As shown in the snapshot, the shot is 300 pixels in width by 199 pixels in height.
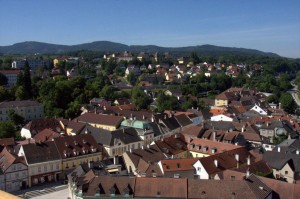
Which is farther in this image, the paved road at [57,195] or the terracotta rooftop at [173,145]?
the terracotta rooftop at [173,145]

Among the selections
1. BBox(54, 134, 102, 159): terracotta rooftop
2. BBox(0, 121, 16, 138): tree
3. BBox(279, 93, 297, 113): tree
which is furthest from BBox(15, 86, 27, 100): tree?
BBox(279, 93, 297, 113): tree

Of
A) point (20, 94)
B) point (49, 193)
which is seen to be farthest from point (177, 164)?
point (20, 94)

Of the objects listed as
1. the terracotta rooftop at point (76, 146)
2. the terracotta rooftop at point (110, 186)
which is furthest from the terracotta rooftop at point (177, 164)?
the terracotta rooftop at point (76, 146)

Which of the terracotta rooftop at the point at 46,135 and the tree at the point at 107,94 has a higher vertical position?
the tree at the point at 107,94

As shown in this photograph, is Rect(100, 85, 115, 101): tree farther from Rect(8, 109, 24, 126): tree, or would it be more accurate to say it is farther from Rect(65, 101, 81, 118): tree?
Rect(8, 109, 24, 126): tree

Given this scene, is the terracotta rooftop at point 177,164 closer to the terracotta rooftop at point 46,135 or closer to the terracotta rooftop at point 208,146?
the terracotta rooftop at point 208,146

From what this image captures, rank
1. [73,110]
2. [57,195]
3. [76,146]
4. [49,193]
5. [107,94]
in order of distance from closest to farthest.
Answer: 1. [57,195]
2. [49,193]
3. [76,146]
4. [73,110]
5. [107,94]

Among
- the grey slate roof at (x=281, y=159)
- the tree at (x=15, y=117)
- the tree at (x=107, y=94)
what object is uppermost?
the tree at (x=107, y=94)

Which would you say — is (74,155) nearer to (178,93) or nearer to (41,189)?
(41,189)

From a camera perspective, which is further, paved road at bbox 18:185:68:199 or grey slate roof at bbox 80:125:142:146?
grey slate roof at bbox 80:125:142:146

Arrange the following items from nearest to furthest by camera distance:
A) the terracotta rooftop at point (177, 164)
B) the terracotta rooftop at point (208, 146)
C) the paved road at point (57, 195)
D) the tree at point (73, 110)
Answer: the paved road at point (57, 195)
the terracotta rooftop at point (177, 164)
the terracotta rooftop at point (208, 146)
the tree at point (73, 110)

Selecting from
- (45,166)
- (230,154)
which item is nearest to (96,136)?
(45,166)

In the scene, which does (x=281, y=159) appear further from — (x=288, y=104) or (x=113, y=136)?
(x=288, y=104)

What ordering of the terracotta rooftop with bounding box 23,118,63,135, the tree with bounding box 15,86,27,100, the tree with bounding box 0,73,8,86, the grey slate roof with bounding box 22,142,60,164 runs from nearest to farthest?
the grey slate roof with bounding box 22,142,60,164 < the terracotta rooftop with bounding box 23,118,63,135 < the tree with bounding box 15,86,27,100 < the tree with bounding box 0,73,8,86
